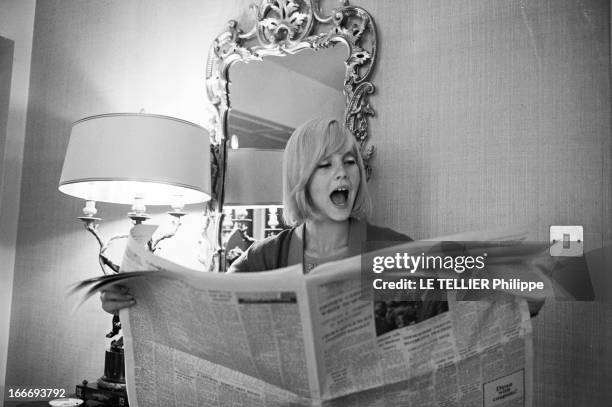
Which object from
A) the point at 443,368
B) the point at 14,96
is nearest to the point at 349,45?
the point at 443,368

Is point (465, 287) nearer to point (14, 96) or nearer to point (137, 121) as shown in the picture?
point (137, 121)

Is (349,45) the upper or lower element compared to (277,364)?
upper

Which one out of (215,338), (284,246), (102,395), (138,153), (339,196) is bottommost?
(102,395)

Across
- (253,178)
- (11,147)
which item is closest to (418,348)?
(253,178)

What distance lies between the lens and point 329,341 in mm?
644

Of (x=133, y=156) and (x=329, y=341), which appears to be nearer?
(x=329, y=341)

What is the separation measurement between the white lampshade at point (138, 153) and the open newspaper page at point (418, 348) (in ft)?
2.52

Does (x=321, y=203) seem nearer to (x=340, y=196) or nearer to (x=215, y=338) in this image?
(x=340, y=196)

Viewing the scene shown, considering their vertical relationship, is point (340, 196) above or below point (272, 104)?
below

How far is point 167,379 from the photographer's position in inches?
30.4

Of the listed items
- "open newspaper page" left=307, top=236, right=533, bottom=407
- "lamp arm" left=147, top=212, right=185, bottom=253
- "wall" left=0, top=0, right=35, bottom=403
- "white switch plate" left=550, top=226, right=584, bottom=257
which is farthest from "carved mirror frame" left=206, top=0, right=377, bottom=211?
"wall" left=0, top=0, right=35, bottom=403

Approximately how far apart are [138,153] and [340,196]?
493 mm

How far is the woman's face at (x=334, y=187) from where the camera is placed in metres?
1.13

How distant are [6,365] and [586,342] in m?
1.73
